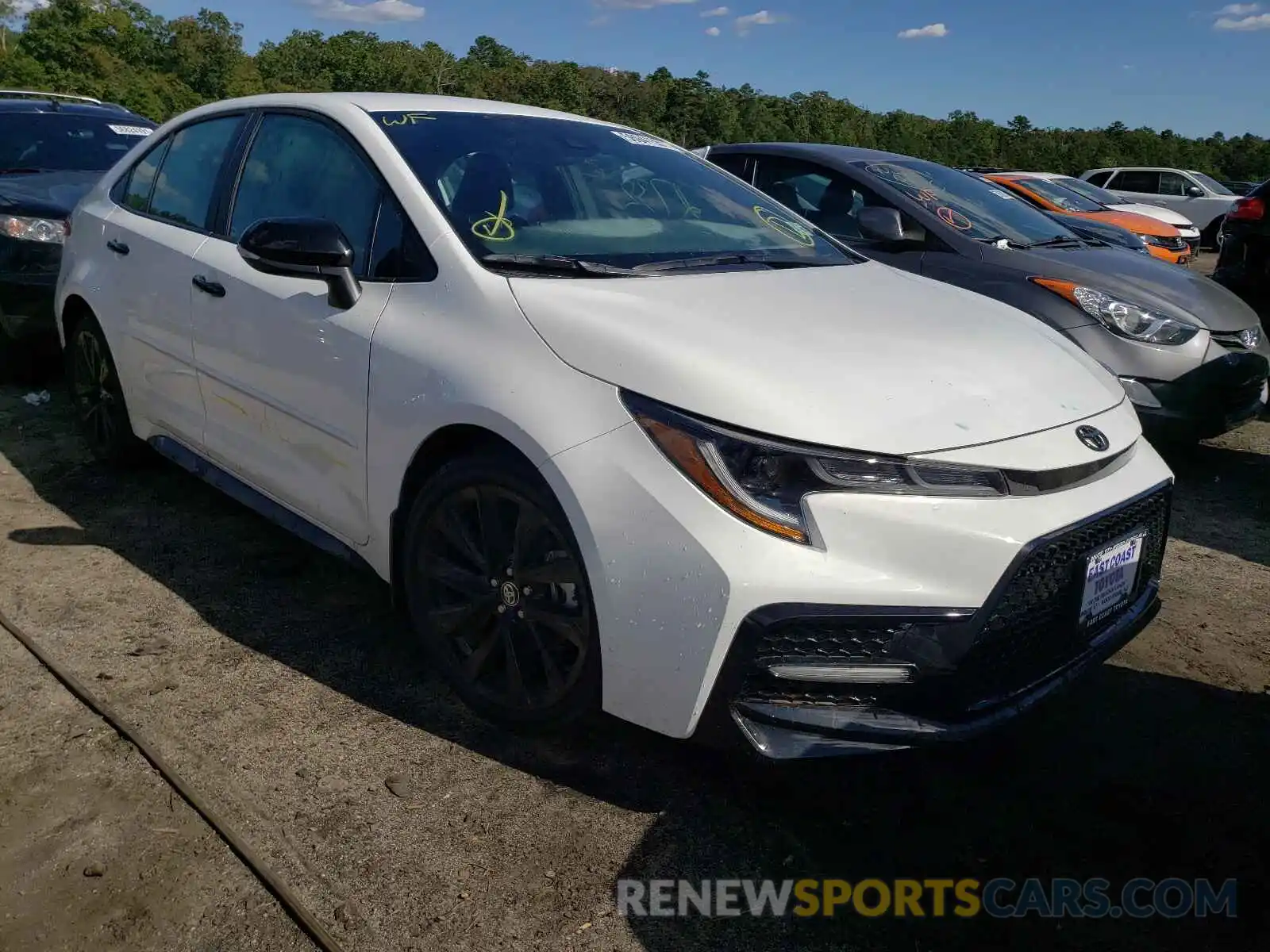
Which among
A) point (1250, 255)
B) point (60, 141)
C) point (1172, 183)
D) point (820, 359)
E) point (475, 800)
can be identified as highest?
point (1172, 183)

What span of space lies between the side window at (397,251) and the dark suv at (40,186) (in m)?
3.63

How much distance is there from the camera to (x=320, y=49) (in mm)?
54844

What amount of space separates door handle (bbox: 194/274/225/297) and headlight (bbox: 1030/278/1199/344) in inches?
149

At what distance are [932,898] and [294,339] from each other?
88.7 inches

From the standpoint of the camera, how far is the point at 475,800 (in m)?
2.48

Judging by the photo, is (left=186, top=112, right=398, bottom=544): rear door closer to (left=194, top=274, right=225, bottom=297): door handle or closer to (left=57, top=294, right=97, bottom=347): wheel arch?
(left=194, top=274, right=225, bottom=297): door handle

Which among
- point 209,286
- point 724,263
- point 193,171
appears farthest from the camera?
point 193,171

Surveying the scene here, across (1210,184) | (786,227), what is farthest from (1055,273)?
(1210,184)

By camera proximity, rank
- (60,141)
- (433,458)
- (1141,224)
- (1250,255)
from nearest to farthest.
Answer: (433,458) < (1250,255) < (60,141) < (1141,224)

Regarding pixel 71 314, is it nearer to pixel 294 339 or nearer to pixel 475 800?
pixel 294 339

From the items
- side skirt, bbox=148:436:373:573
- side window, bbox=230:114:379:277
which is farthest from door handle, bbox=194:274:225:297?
side skirt, bbox=148:436:373:573

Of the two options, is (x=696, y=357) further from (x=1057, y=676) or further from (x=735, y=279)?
(x=1057, y=676)

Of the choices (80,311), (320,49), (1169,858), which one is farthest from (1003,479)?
(320,49)

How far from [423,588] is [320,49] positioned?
58.9 metres
